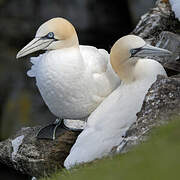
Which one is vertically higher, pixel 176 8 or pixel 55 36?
pixel 55 36

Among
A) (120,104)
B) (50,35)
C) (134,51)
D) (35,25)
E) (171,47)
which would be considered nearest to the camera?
(120,104)

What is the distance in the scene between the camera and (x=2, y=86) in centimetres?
1819

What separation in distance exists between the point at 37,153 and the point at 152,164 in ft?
15.0

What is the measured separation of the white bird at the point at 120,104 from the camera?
281 inches

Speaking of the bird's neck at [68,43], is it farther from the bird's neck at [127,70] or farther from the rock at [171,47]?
the rock at [171,47]

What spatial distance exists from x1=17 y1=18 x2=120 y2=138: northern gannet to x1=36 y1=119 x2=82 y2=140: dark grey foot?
40cm

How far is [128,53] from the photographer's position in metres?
7.76

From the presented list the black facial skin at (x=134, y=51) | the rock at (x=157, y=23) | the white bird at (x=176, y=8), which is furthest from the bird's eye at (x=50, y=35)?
the rock at (x=157, y=23)

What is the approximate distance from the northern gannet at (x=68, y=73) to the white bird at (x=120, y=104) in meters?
0.19

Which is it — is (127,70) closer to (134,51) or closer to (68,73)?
(134,51)

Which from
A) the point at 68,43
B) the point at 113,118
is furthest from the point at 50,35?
the point at 113,118

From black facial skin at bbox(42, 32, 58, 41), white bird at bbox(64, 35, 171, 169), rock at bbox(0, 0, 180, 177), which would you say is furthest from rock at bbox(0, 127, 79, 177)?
black facial skin at bbox(42, 32, 58, 41)

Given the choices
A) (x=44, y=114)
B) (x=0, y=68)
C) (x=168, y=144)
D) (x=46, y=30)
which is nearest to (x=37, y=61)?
(x=46, y=30)

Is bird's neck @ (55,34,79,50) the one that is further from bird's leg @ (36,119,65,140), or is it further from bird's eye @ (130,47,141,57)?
bird's leg @ (36,119,65,140)
